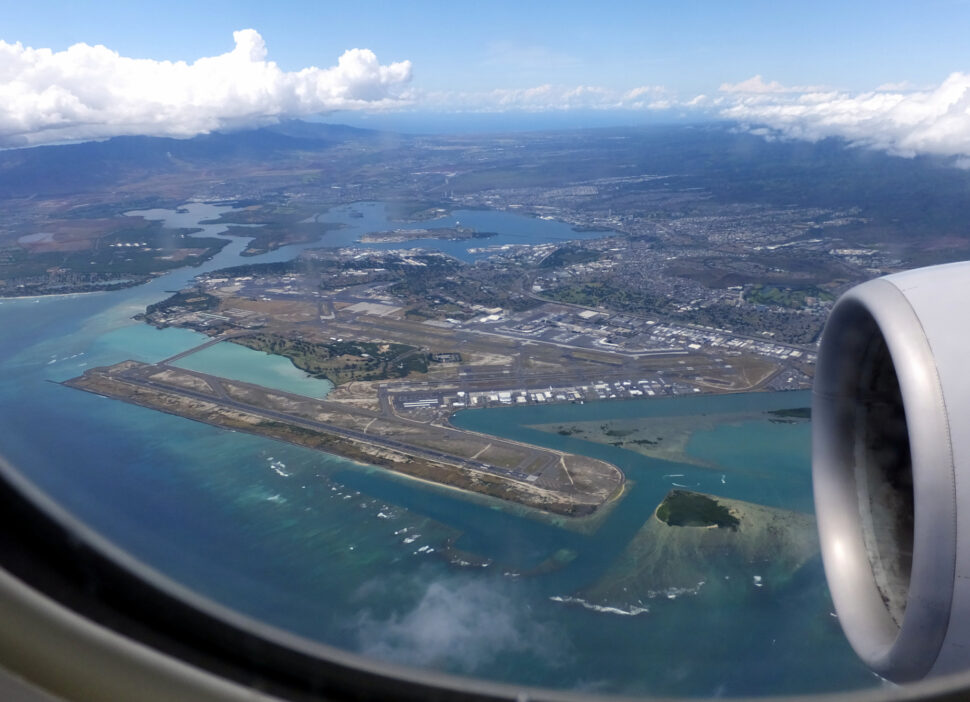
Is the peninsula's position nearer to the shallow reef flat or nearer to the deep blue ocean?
the deep blue ocean

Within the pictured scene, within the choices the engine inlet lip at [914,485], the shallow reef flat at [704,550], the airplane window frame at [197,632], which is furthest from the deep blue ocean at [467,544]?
the engine inlet lip at [914,485]

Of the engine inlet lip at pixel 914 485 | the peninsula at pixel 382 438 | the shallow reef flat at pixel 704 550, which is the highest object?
the engine inlet lip at pixel 914 485

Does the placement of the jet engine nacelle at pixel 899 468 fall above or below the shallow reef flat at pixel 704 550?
above

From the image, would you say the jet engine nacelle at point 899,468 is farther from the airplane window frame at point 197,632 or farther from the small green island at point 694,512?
the small green island at point 694,512

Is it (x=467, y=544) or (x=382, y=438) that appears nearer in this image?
(x=467, y=544)

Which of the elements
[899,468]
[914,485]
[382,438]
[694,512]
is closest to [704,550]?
[694,512]

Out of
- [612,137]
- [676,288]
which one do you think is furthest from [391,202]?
[612,137]

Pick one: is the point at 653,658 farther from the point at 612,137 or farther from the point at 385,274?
the point at 612,137

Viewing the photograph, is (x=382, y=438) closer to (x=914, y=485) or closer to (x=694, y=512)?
(x=694, y=512)
